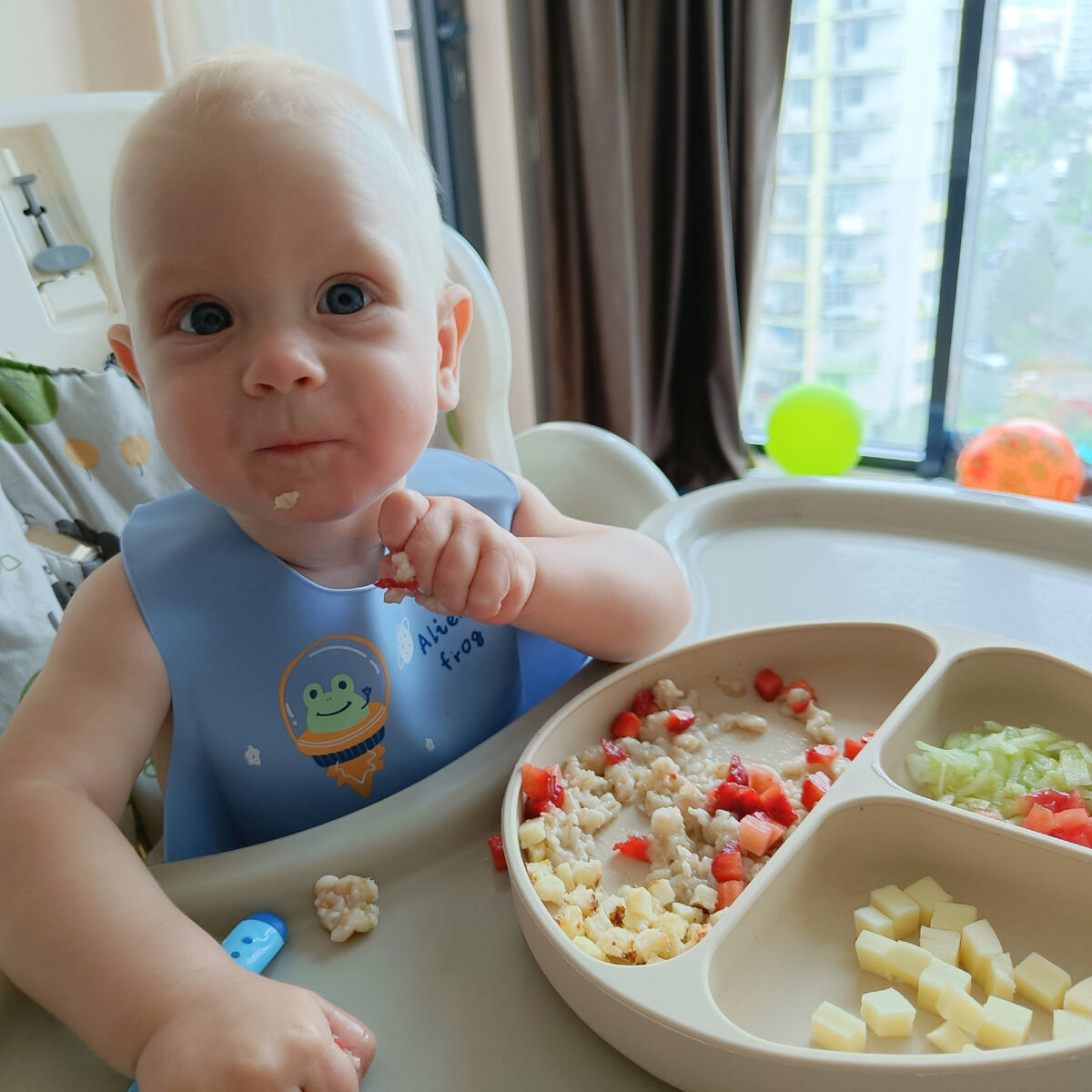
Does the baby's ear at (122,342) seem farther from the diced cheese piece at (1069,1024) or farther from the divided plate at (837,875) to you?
the diced cheese piece at (1069,1024)

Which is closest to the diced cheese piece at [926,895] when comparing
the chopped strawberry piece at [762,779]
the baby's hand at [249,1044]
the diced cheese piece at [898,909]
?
the diced cheese piece at [898,909]

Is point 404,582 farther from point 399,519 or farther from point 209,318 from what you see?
point 209,318

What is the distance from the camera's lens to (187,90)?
61cm

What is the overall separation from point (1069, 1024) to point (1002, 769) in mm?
208

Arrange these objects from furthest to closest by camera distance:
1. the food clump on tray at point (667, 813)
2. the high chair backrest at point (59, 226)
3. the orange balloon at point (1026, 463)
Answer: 1. the orange balloon at point (1026, 463)
2. the high chair backrest at point (59, 226)
3. the food clump on tray at point (667, 813)

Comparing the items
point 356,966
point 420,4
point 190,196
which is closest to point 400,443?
point 190,196

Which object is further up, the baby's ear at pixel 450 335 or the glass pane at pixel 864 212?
the baby's ear at pixel 450 335

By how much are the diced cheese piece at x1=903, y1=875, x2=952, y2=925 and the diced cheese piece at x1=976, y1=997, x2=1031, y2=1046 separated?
0.26 feet

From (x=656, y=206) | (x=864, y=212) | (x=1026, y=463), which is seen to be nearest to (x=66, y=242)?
(x=656, y=206)

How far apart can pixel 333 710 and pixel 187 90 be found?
42cm

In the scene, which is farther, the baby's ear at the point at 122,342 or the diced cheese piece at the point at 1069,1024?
the baby's ear at the point at 122,342

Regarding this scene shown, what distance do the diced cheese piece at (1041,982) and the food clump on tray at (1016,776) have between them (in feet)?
0.32

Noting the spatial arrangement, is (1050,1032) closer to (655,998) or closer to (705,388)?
(655,998)

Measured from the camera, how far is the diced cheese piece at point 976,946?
0.51 metres
